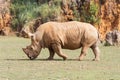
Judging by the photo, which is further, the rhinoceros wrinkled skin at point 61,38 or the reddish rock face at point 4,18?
the reddish rock face at point 4,18

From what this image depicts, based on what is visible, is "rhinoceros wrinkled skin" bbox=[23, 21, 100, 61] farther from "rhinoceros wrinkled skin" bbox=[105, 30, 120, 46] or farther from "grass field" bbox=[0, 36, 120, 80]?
"rhinoceros wrinkled skin" bbox=[105, 30, 120, 46]

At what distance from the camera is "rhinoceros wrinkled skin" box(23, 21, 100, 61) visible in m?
20.3

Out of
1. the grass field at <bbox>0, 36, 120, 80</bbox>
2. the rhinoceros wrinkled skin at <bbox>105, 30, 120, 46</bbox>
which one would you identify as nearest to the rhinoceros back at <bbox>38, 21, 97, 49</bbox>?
the grass field at <bbox>0, 36, 120, 80</bbox>

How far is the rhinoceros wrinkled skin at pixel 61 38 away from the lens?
2034cm

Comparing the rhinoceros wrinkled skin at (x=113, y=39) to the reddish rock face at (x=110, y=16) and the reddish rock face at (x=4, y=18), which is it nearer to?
the reddish rock face at (x=110, y=16)

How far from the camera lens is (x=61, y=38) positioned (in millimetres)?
20375

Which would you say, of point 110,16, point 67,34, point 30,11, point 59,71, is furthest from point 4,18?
point 59,71

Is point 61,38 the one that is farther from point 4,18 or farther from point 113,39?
point 4,18

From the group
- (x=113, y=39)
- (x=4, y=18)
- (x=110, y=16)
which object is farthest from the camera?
(x=4, y=18)

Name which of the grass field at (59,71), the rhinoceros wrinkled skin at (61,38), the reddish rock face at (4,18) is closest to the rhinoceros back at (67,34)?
the rhinoceros wrinkled skin at (61,38)

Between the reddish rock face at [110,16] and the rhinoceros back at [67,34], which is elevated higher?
the rhinoceros back at [67,34]

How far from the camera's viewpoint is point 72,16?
151ft

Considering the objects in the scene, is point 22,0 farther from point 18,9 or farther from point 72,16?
point 72,16

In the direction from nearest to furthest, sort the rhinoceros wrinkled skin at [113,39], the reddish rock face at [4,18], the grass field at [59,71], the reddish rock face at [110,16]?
the grass field at [59,71] < the rhinoceros wrinkled skin at [113,39] < the reddish rock face at [110,16] < the reddish rock face at [4,18]
